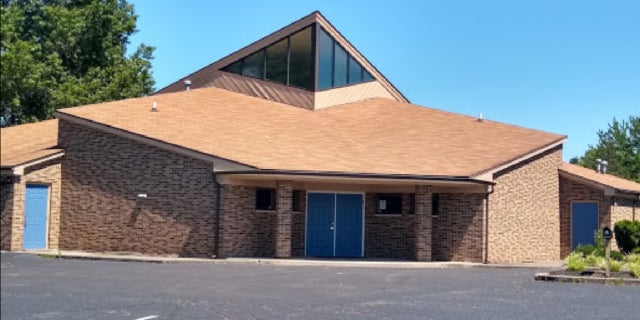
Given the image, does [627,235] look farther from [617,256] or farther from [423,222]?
[423,222]

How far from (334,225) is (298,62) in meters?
8.44

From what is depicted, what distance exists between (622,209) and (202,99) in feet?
56.1

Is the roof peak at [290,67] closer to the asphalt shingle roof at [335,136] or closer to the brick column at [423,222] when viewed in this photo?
the asphalt shingle roof at [335,136]

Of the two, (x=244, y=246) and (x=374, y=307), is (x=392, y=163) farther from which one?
(x=374, y=307)

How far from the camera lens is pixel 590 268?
1903cm

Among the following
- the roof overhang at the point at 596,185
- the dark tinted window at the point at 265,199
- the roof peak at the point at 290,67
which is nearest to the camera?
the dark tinted window at the point at 265,199

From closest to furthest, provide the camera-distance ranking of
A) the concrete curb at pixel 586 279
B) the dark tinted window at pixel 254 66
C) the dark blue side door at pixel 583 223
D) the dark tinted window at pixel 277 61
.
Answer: the concrete curb at pixel 586 279 < the dark blue side door at pixel 583 223 < the dark tinted window at pixel 277 61 < the dark tinted window at pixel 254 66

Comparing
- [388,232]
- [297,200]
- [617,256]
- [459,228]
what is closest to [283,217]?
[297,200]

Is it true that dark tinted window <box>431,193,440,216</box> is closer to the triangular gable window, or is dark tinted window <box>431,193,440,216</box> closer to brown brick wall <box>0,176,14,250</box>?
the triangular gable window

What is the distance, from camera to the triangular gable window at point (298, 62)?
28.6 m

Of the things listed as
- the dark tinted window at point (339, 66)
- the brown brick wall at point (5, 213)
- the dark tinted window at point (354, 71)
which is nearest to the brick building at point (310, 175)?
the dark tinted window at point (339, 66)

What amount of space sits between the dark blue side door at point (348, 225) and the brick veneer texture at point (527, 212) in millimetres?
4308

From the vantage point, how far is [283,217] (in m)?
21.5

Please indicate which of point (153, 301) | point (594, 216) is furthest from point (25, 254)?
point (594, 216)
